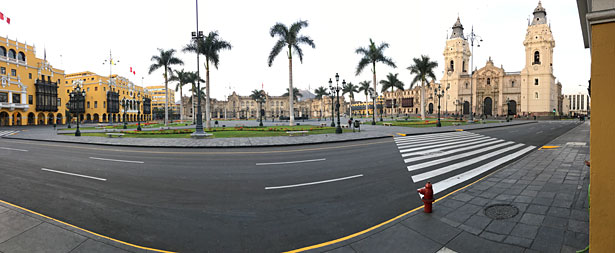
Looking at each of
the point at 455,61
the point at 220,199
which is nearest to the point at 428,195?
the point at 220,199

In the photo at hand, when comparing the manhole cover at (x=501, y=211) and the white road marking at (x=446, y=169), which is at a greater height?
the white road marking at (x=446, y=169)

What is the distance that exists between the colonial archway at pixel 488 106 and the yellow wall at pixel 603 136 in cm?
8965

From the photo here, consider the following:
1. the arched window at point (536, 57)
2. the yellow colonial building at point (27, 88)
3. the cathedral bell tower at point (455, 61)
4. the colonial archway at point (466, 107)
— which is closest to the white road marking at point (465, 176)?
the yellow colonial building at point (27, 88)

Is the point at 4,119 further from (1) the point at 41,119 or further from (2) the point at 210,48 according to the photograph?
(2) the point at 210,48

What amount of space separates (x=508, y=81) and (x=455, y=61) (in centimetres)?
1550

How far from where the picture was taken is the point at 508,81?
71.8m

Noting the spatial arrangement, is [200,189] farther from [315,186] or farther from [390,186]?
[390,186]

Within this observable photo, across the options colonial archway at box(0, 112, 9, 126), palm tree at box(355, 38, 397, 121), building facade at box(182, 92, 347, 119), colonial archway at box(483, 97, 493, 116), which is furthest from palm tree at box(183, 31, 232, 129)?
colonial archway at box(483, 97, 493, 116)

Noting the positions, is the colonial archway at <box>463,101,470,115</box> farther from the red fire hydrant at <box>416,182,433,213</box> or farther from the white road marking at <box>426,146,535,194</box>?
the red fire hydrant at <box>416,182,433,213</box>

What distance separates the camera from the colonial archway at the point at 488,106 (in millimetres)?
74938

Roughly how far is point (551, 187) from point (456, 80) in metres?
83.6

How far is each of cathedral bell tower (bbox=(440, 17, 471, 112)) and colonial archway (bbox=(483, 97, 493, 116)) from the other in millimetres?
6250

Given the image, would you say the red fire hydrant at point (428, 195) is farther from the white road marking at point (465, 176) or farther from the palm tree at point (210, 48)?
the palm tree at point (210, 48)

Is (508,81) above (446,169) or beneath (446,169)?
above
